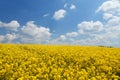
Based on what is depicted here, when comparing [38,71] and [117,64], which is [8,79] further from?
[117,64]

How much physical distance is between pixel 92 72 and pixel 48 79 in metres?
3.75

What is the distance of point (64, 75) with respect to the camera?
46.8ft

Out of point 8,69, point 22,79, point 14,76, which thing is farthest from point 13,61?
point 22,79

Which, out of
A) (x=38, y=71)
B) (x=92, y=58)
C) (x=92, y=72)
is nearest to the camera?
(x=38, y=71)

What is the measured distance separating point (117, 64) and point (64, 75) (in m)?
5.96

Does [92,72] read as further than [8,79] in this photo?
Yes

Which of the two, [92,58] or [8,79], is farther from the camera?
[92,58]

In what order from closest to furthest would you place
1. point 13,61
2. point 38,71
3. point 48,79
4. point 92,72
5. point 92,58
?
point 48,79, point 38,71, point 92,72, point 13,61, point 92,58

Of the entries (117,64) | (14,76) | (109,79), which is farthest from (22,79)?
(117,64)

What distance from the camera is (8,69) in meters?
15.0

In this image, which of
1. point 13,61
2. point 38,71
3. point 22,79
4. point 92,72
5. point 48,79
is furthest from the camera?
point 13,61

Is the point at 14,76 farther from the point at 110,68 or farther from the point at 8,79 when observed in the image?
the point at 110,68

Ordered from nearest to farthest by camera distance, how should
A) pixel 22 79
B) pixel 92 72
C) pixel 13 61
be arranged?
pixel 22 79 → pixel 92 72 → pixel 13 61

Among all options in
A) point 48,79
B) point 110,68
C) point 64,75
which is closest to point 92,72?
point 110,68
